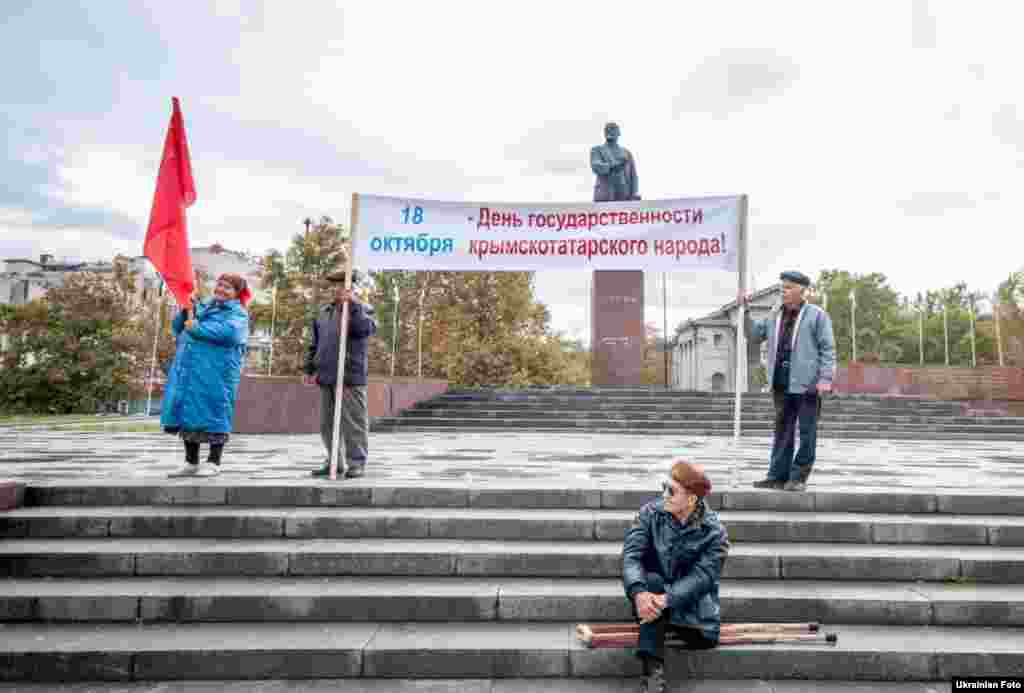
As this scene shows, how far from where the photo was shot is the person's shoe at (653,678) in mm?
3256

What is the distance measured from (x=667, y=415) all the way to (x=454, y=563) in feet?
38.4

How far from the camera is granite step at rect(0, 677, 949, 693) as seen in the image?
337 centimetres

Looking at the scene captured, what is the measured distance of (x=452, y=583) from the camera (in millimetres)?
4254

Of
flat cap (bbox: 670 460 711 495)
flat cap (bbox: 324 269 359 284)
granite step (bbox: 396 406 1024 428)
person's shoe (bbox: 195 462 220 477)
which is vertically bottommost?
person's shoe (bbox: 195 462 220 477)

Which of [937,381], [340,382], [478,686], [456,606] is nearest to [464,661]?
[478,686]

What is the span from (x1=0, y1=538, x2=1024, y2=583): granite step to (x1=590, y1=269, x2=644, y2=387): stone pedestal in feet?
46.6

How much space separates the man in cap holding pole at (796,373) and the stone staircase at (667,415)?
28.5 feet

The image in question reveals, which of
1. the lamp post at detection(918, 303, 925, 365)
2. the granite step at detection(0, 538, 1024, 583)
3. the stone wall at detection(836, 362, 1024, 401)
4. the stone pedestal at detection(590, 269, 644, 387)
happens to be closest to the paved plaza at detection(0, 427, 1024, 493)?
the granite step at detection(0, 538, 1024, 583)

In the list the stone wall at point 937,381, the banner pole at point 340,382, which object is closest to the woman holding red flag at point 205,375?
the banner pole at point 340,382

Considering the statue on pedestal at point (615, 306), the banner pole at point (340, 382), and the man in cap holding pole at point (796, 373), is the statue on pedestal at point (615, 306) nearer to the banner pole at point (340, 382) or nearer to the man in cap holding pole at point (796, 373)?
the man in cap holding pole at point (796, 373)

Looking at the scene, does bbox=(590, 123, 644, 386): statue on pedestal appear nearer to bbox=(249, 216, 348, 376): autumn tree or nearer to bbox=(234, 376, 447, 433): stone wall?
bbox=(234, 376, 447, 433): stone wall

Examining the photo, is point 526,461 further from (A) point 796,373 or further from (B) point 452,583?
(B) point 452,583

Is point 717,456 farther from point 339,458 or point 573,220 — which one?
point 339,458

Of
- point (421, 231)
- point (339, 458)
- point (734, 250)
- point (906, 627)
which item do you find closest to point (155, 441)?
point (339, 458)
